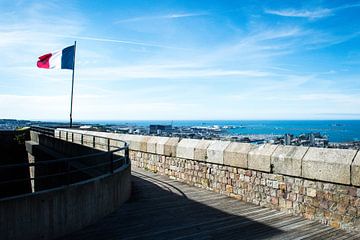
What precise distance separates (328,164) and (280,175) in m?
1.40

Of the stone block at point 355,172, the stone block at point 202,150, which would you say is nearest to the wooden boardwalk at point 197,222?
the stone block at point 355,172

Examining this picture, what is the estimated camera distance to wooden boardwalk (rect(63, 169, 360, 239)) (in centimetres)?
626

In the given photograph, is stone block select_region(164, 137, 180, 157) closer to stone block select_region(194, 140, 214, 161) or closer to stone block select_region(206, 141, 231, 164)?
stone block select_region(194, 140, 214, 161)

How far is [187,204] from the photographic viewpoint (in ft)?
28.3

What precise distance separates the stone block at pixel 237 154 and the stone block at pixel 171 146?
8.90 ft

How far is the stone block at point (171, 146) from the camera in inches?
462

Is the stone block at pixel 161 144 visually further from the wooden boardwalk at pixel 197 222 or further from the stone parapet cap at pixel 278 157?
the wooden boardwalk at pixel 197 222

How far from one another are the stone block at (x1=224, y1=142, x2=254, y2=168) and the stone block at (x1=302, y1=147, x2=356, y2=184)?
1.84 metres

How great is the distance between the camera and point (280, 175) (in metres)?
7.93

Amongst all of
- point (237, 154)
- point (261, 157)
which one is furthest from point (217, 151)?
point (261, 157)

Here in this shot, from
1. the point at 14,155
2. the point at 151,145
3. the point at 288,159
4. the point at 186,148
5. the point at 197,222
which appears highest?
the point at 288,159

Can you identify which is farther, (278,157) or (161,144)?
(161,144)

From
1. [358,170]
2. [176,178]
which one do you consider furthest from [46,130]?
[358,170]

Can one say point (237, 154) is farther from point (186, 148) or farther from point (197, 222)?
point (197, 222)
